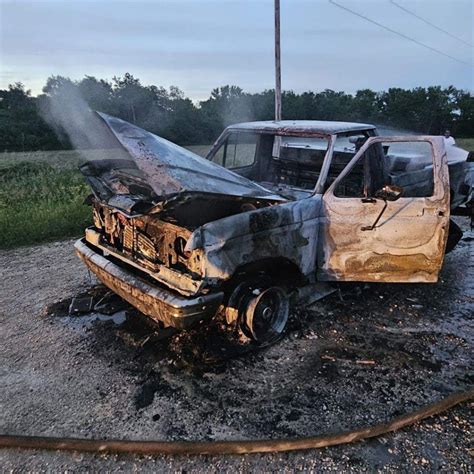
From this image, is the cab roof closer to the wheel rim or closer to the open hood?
the open hood

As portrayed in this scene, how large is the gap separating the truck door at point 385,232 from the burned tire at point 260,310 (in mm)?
587

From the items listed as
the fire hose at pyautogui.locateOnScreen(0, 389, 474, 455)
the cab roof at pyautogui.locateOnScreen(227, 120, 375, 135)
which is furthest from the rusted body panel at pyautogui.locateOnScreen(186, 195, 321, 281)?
the fire hose at pyautogui.locateOnScreen(0, 389, 474, 455)

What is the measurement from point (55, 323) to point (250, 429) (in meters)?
2.48

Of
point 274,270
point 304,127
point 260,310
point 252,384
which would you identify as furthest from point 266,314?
point 304,127

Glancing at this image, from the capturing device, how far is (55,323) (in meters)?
4.10

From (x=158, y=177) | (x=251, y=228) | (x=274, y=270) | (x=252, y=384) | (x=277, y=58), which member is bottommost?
(x=252, y=384)

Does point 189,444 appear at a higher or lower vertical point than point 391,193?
lower

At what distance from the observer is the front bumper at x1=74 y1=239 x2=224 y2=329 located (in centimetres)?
289

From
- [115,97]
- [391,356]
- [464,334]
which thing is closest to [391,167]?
[464,334]

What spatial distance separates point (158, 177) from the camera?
117 inches

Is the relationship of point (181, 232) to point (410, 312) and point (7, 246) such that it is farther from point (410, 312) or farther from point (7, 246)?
point (7, 246)

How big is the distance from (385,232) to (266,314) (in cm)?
140

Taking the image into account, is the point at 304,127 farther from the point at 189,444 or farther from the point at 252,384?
the point at 189,444

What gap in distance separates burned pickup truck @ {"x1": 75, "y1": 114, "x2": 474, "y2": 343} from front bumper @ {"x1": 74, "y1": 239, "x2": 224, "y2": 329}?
0.4 inches
